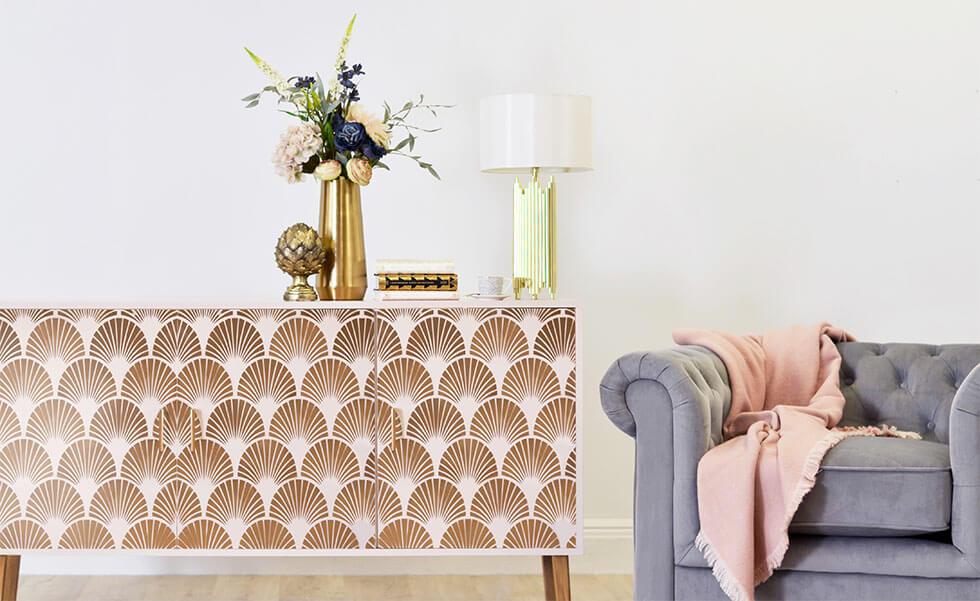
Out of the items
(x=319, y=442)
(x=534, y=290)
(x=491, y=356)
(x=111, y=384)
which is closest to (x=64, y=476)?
(x=111, y=384)

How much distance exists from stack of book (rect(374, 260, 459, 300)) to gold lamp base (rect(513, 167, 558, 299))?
0.23 metres

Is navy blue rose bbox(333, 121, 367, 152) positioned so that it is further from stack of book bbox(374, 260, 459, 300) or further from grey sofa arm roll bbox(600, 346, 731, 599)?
grey sofa arm roll bbox(600, 346, 731, 599)

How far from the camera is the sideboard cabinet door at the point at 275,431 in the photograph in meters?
2.76

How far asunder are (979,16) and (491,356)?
208 centimetres

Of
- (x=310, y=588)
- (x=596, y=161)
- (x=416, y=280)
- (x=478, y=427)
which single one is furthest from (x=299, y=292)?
(x=596, y=161)

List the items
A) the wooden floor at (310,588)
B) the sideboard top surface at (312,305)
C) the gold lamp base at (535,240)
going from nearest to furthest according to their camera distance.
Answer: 1. the sideboard top surface at (312,305)
2. the gold lamp base at (535,240)
3. the wooden floor at (310,588)

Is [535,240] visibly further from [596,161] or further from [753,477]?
[753,477]

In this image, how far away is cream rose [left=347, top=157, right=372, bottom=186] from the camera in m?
2.89

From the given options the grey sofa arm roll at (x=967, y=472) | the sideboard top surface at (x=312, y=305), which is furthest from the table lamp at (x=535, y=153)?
the grey sofa arm roll at (x=967, y=472)

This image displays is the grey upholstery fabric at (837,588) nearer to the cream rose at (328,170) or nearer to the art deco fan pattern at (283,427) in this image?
the art deco fan pattern at (283,427)

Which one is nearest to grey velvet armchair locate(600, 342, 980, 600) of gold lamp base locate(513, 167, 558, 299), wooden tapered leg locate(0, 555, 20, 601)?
gold lamp base locate(513, 167, 558, 299)

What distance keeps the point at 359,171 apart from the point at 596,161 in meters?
0.92

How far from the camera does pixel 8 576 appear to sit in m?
2.84

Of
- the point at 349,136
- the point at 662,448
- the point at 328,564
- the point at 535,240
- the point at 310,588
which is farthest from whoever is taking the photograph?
the point at 328,564
